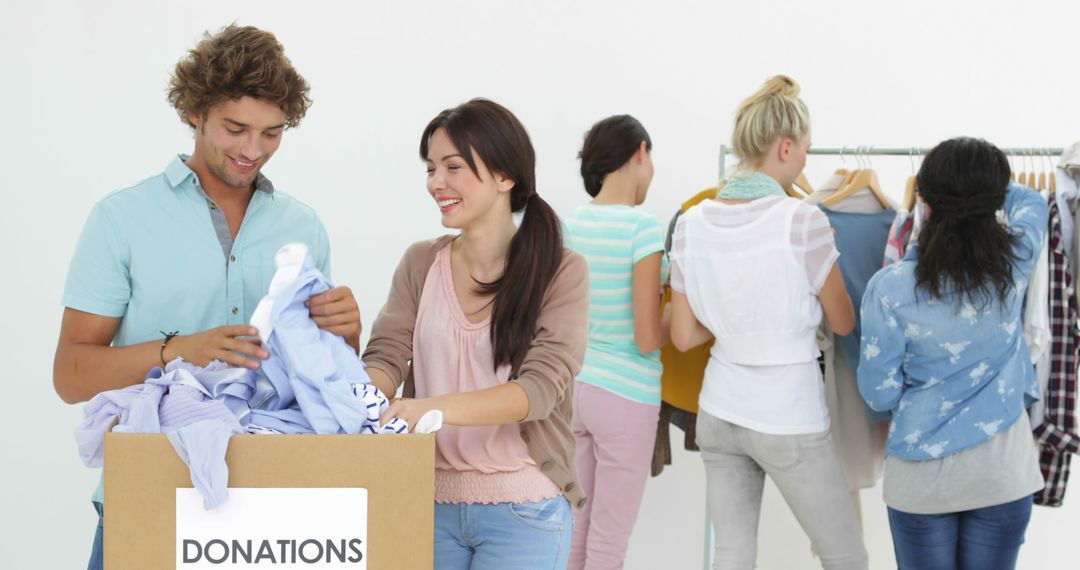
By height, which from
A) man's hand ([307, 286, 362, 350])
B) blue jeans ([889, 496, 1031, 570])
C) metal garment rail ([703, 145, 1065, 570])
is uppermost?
metal garment rail ([703, 145, 1065, 570])

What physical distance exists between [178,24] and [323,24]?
19.6 inches

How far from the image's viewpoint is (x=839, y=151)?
3.23 m

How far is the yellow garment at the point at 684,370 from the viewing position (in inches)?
127

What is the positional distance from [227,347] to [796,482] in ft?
5.61

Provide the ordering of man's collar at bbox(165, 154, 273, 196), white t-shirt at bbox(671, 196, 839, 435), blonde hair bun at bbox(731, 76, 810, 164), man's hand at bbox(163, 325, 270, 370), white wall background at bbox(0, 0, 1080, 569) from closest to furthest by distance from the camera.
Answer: man's hand at bbox(163, 325, 270, 370)
man's collar at bbox(165, 154, 273, 196)
white t-shirt at bbox(671, 196, 839, 435)
blonde hair bun at bbox(731, 76, 810, 164)
white wall background at bbox(0, 0, 1080, 569)

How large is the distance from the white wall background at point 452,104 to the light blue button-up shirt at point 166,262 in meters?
2.03

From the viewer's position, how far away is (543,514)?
69.7 inches

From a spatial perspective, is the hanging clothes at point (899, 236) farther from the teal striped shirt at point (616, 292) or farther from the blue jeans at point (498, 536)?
the blue jeans at point (498, 536)

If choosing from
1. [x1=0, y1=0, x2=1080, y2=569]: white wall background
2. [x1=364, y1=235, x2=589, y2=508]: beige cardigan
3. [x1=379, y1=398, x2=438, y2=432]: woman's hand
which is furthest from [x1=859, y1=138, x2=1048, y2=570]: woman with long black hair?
[x1=0, y1=0, x2=1080, y2=569]: white wall background

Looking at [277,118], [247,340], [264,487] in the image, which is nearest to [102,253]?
[277,118]

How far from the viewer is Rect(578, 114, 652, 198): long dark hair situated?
10.1ft

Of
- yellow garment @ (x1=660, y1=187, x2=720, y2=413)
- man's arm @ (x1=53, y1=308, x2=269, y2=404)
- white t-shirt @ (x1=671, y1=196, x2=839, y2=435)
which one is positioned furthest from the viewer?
yellow garment @ (x1=660, y1=187, x2=720, y2=413)

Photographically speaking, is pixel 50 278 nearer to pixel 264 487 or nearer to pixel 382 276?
pixel 382 276

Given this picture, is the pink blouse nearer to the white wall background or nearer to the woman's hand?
the woman's hand
